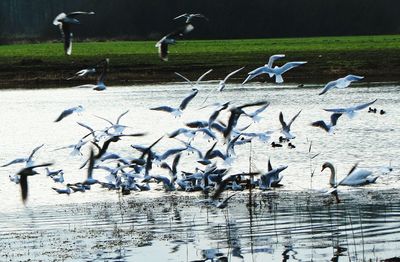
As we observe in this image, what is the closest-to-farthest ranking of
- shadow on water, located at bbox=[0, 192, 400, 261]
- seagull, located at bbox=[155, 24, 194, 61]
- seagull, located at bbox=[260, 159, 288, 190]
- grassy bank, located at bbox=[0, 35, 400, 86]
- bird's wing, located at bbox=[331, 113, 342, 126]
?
shadow on water, located at bbox=[0, 192, 400, 261], seagull, located at bbox=[155, 24, 194, 61], bird's wing, located at bbox=[331, 113, 342, 126], seagull, located at bbox=[260, 159, 288, 190], grassy bank, located at bbox=[0, 35, 400, 86]

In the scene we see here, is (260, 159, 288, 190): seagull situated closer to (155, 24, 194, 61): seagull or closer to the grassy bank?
(155, 24, 194, 61): seagull

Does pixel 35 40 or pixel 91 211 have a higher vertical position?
pixel 35 40

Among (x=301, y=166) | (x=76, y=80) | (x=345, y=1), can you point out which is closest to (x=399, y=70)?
(x=76, y=80)

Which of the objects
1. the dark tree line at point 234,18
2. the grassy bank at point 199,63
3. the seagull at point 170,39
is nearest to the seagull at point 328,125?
the seagull at point 170,39

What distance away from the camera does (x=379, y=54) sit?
63.1 m


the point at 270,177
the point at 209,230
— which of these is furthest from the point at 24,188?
the point at 270,177

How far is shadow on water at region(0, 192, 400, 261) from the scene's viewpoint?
15156 millimetres

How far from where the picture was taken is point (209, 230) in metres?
16.8

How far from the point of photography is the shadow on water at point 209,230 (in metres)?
15.2

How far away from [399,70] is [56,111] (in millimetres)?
20413

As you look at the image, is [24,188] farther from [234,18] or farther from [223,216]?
[234,18]

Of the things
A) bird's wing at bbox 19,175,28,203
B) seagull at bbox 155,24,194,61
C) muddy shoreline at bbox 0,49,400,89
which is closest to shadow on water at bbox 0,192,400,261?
bird's wing at bbox 19,175,28,203

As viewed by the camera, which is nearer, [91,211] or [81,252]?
[81,252]

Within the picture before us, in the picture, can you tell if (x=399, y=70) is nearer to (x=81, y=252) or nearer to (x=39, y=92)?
Result: (x=39, y=92)
